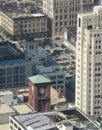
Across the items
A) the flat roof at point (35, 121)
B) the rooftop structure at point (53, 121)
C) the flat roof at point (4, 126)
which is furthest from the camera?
the flat roof at point (4, 126)

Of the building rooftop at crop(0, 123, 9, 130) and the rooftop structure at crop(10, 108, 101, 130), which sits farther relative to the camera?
the building rooftop at crop(0, 123, 9, 130)

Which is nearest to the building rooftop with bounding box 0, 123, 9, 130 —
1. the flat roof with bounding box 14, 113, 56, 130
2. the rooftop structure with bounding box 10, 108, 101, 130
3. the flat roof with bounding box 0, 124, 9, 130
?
the flat roof with bounding box 0, 124, 9, 130

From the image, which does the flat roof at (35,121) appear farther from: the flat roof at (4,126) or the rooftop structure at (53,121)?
→ the flat roof at (4,126)

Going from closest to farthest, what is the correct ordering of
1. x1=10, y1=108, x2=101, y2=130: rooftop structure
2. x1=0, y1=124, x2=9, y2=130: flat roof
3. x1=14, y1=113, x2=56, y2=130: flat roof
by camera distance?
x1=14, y1=113, x2=56, y2=130: flat roof
x1=10, y1=108, x2=101, y2=130: rooftop structure
x1=0, y1=124, x2=9, y2=130: flat roof

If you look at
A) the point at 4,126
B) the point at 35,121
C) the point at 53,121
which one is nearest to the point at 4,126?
the point at 4,126

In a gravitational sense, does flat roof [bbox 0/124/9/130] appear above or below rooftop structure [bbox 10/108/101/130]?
below

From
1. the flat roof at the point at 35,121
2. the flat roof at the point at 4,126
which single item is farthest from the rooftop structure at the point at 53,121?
the flat roof at the point at 4,126

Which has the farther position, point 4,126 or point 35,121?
point 4,126

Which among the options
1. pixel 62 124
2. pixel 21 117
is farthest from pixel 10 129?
pixel 62 124

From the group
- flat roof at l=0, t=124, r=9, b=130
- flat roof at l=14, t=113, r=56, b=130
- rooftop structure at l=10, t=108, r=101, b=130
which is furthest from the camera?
flat roof at l=0, t=124, r=9, b=130

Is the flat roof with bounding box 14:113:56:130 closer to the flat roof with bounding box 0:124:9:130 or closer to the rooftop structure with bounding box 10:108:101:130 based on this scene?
the rooftop structure with bounding box 10:108:101:130

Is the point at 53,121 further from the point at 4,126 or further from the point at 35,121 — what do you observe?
the point at 4,126
